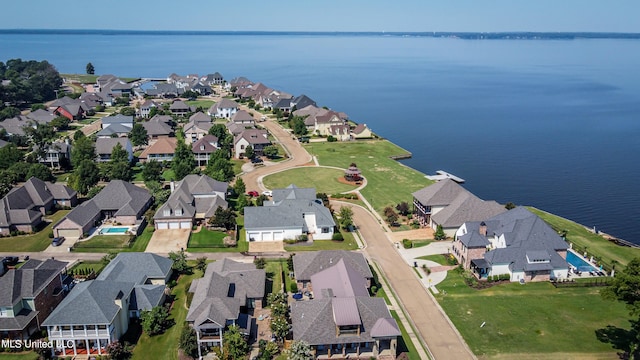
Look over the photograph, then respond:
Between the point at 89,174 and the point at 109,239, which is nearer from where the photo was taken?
the point at 109,239

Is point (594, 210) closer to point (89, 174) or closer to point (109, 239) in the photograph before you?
point (109, 239)

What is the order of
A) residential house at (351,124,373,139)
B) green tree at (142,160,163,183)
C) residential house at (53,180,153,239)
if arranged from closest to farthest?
residential house at (53,180,153,239)
green tree at (142,160,163,183)
residential house at (351,124,373,139)

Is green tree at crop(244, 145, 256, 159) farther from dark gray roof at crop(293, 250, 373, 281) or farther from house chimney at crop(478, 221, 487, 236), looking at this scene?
house chimney at crop(478, 221, 487, 236)

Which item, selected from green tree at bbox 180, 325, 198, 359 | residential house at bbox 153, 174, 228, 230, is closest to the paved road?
green tree at bbox 180, 325, 198, 359

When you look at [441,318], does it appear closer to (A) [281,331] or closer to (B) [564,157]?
(A) [281,331]

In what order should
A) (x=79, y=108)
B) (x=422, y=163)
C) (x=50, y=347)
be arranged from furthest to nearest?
(x=79, y=108) → (x=422, y=163) → (x=50, y=347)

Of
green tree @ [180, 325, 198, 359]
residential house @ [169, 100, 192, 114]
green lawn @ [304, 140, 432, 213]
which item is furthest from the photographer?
residential house @ [169, 100, 192, 114]

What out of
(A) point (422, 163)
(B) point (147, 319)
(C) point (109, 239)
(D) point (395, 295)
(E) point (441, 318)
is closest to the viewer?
(B) point (147, 319)

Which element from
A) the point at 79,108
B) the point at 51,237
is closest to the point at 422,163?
the point at 51,237
